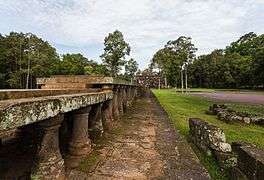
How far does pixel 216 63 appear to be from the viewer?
265 ft

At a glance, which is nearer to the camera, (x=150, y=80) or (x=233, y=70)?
(x=233, y=70)

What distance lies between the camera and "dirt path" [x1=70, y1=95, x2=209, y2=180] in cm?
372

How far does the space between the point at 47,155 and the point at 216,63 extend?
82.4 m

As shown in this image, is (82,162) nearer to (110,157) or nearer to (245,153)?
(110,157)

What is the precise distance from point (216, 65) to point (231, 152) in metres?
78.7

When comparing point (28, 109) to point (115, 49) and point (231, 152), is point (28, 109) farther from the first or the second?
point (115, 49)

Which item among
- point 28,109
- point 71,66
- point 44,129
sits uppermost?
point 71,66

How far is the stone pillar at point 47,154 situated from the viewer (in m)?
3.15

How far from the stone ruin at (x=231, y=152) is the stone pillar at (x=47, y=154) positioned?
224cm

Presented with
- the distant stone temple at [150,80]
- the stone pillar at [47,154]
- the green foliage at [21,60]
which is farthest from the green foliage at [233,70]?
the stone pillar at [47,154]

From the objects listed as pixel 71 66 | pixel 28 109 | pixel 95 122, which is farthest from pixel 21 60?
pixel 28 109

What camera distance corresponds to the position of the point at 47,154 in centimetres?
325

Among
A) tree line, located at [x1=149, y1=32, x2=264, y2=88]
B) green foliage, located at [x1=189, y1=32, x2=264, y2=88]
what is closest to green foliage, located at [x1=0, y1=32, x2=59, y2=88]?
tree line, located at [x1=149, y1=32, x2=264, y2=88]

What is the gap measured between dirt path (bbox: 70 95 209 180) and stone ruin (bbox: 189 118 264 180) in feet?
1.39
